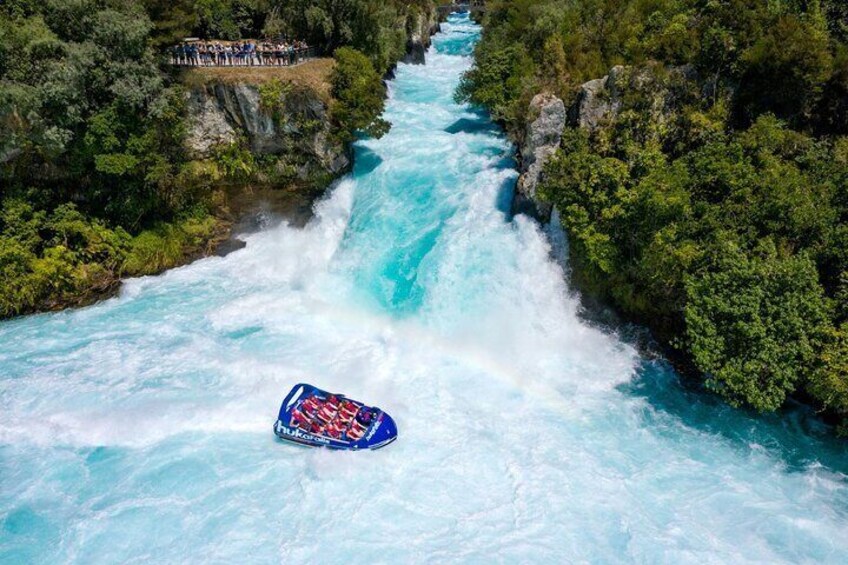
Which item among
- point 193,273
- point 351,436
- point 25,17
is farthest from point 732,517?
point 25,17

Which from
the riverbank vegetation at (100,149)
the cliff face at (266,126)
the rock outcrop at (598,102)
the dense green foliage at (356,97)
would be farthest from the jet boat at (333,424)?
the dense green foliage at (356,97)

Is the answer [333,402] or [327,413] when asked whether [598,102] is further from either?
[327,413]

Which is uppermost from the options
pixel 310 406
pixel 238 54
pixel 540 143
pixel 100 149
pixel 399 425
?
pixel 238 54

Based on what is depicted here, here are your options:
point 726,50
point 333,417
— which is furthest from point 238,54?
point 726,50

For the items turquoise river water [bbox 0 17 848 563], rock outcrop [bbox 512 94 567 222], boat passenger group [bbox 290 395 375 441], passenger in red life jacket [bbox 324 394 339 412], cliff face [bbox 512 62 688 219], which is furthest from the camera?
rock outcrop [bbox 512 94 567 222]

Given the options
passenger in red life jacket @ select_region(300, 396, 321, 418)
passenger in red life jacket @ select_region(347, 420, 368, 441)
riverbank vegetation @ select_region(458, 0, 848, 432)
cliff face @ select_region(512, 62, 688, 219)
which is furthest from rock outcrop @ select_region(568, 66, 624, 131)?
passenger in red life jacket @ select_region(300, 396, 321, 418)

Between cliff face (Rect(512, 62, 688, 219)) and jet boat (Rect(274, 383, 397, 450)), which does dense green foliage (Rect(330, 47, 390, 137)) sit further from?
jet boat (Rect(274, 383, 397, 450))

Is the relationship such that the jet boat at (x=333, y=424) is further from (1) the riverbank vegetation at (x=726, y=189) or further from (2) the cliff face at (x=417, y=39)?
(2) the cliff face at (x=417, y=39)
